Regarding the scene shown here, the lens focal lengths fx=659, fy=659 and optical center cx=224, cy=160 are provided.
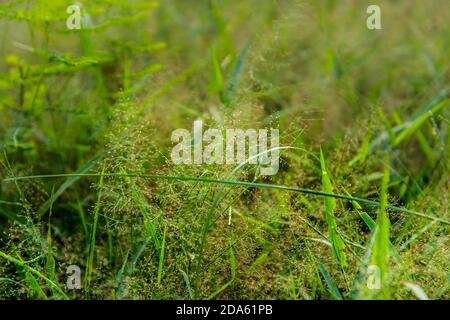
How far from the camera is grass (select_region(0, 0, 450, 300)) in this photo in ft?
5.50

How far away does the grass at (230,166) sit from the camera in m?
1.68

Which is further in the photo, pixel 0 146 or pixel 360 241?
pixel 0 146

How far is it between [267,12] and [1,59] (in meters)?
1.47

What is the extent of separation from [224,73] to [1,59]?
3.74ft

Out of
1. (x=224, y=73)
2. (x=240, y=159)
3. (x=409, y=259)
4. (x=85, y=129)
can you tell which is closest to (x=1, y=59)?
(x=85, y=129)

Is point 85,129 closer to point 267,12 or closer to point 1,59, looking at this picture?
point 1,59

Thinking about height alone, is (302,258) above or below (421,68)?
below

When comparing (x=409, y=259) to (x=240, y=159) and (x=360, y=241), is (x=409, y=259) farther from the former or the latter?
(x=240, y=159)

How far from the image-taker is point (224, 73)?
302cm

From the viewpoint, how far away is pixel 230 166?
1772 mm

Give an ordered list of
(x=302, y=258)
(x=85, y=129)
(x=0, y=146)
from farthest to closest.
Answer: (x=85, y=129) < (x=0, y=146) < (x=302, y=258)
